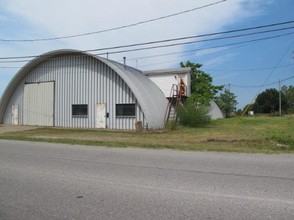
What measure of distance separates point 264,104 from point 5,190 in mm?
96532

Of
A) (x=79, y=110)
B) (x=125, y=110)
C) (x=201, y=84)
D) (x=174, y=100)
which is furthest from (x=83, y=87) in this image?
(x=201, y=84)

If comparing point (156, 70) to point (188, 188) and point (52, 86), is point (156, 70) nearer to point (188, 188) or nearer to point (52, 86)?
point (52, 86)

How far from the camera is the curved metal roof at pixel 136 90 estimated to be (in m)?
25.9

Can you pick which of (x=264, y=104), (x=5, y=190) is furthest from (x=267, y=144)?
(x=264, y=104)

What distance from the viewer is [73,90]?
97.5ft

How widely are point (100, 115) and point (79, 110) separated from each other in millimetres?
2303

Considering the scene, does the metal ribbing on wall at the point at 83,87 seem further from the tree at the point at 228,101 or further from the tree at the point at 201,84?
the tree at the point at 228,101

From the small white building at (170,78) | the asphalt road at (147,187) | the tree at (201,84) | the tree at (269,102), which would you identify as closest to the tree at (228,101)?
the tree at (269,102)

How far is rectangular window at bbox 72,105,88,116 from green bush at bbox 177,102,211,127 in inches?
296

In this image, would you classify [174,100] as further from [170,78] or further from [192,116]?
[192,116]

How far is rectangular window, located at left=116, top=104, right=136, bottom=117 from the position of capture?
87.6 ft

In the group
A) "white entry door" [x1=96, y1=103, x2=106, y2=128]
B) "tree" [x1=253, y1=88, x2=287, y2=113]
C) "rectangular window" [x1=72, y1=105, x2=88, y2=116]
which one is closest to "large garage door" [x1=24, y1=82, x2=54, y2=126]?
"rectangular window" [x1=72, y1=105, x2=88, y2=116]

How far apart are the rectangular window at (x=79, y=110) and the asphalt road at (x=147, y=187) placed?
17.2m

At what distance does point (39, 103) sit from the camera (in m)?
31.7
